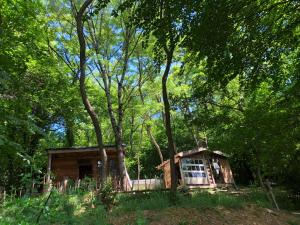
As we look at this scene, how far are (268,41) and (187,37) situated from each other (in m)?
2.58

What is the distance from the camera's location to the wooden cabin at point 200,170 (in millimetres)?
25631

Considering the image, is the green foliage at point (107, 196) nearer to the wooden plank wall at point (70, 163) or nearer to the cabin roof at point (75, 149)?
the cabin roof at point (75, 149)

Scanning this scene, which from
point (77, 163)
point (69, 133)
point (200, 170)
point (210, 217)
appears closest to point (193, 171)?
point (200, 170)

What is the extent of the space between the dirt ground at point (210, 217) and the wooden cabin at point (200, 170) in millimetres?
13552

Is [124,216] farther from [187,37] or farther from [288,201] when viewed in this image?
[288,201]

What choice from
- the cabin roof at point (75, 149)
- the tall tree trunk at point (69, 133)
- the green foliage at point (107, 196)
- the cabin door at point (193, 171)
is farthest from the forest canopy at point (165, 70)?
the cabin door at point (193, 171)

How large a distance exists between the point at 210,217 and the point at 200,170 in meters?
16.8

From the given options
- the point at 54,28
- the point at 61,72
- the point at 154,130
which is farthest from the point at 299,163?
the point at 154,130

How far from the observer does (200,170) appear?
26484 millimetres

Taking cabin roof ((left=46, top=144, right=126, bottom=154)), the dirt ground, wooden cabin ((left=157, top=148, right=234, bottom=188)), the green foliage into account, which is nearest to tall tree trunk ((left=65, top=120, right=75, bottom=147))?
cabin roof ((left=46, top=144, right=126, bottom=154))

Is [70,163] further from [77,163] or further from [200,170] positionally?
[200,170]

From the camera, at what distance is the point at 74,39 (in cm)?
2069

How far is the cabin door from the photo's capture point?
84.1ft

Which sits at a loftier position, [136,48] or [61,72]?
[136,48]
